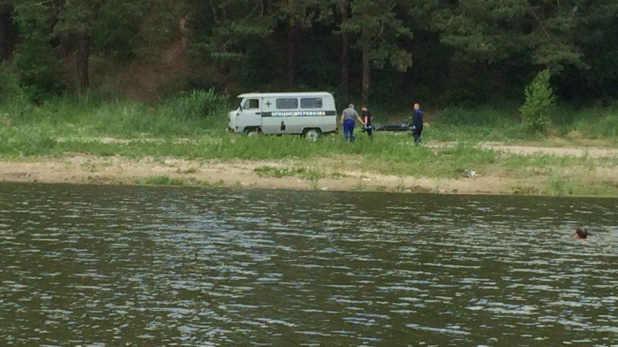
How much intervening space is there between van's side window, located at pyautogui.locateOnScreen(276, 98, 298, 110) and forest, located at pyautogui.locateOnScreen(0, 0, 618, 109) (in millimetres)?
9105

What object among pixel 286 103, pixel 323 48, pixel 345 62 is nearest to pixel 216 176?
pixel 286 103

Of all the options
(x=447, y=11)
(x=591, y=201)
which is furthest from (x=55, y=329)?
(x=447, y=11)

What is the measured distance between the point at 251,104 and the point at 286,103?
1258mm

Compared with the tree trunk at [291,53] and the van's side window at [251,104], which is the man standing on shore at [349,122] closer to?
the van's side window at [251,104]

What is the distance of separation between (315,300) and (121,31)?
44.1 m

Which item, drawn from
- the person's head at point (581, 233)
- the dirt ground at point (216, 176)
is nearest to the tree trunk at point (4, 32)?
the dirt ground at point (216, 176)

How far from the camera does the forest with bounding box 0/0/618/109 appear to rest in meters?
49.9

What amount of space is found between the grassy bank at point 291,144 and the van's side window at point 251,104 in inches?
53.5

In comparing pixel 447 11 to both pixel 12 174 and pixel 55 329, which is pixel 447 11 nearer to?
pixel 12 174

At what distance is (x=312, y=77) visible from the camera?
55.8m

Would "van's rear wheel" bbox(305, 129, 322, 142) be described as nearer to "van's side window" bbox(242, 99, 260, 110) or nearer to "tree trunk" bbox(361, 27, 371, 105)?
"van's side window" bbox(242, 99, 260, 110)

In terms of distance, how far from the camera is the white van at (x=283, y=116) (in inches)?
1597

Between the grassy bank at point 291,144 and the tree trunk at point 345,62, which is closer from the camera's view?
the grassy bank at point 291,144

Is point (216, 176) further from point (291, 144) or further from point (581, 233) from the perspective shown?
point (581, 233)
